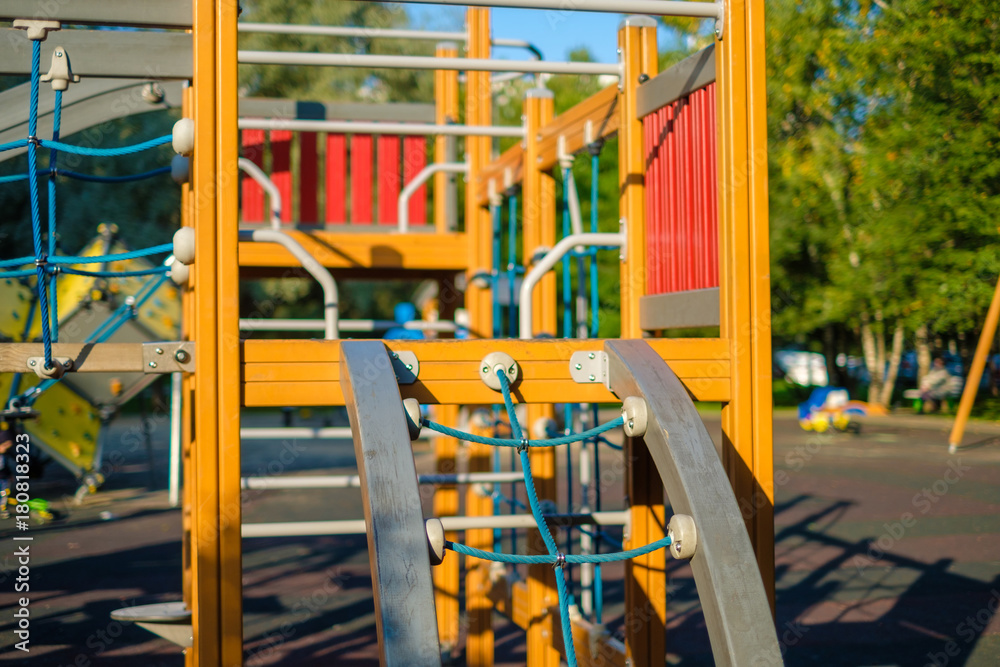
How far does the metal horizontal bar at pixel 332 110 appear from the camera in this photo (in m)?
5.64

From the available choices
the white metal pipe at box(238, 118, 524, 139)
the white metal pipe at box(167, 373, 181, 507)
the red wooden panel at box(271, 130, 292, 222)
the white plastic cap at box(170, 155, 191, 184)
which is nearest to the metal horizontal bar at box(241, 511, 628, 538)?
the white plastic cap at box(170, 155, 191, 184)

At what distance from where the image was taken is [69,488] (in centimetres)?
1057

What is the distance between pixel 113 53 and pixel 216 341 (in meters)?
1.11

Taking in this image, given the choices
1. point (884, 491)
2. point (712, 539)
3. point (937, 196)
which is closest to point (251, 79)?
point (937, 196)

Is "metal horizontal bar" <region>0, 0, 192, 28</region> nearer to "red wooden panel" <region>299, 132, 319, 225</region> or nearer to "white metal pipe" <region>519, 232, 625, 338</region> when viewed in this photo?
"white metal pipe" <region>519, 232, 625, 338</region>

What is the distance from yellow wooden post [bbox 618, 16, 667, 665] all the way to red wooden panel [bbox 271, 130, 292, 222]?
10.8 feet

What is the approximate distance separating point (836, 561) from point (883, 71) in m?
13.9

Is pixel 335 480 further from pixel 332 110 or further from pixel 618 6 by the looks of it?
pixel 332 110

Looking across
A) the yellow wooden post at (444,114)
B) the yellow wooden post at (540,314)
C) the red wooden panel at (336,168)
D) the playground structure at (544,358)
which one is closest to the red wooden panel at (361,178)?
the red wooden panel at (336,168)

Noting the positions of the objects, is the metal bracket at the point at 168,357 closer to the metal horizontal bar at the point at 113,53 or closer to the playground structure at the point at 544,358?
the playground structure at the point at 544,358

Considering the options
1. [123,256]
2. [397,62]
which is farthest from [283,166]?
[123,256]

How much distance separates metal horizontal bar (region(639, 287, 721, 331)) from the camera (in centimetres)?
258

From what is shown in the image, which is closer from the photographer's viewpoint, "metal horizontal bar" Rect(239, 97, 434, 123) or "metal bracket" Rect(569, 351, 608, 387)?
"metal bracket" Rect(569, 351, 608, 387)

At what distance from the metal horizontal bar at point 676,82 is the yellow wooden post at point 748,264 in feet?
0.50
